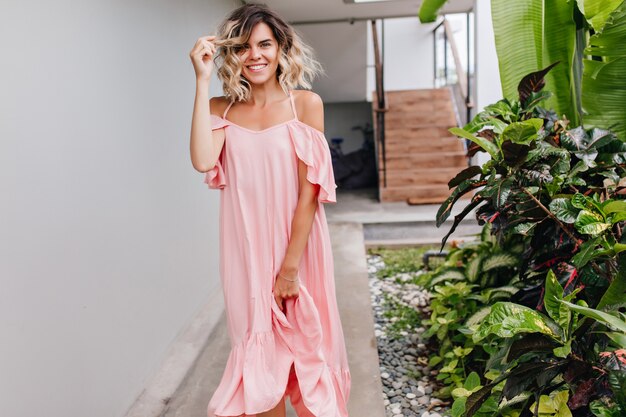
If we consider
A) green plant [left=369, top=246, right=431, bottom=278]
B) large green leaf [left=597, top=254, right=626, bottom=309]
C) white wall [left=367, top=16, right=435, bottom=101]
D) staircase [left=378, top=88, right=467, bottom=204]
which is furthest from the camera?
white wall [left=367, top=16, right=435, bottom=101]

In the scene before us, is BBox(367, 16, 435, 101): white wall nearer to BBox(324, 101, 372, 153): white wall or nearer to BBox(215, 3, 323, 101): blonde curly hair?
BBox(324, 101, 372, 153): white wall

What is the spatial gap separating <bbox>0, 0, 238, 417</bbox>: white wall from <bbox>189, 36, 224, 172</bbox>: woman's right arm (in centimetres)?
47

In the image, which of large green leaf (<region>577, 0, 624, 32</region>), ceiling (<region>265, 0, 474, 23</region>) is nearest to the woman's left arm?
large green leaf (<region>577, 0, 624, 32</region>)

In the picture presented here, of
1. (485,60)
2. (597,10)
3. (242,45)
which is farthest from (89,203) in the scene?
(485,60)

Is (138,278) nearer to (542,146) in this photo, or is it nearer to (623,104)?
(542,146)

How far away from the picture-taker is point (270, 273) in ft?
5.24

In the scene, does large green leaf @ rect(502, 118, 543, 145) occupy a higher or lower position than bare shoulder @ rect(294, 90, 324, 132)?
lower

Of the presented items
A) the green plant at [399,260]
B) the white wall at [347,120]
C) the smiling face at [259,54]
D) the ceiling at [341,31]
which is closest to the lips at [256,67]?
the smiling face at [259,54]

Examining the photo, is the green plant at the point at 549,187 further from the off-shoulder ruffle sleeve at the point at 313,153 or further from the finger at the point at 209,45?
the finger at the point at 209,45

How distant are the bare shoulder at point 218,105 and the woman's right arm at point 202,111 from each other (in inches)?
3.1

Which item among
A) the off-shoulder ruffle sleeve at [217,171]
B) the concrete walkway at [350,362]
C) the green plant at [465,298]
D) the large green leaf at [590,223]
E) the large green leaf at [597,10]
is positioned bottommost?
the concrete walkway at [350,362]

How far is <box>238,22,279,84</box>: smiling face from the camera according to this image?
1491 mm

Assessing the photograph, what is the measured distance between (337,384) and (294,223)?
544 millimetres

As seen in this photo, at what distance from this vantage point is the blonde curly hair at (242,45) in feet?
4.86
